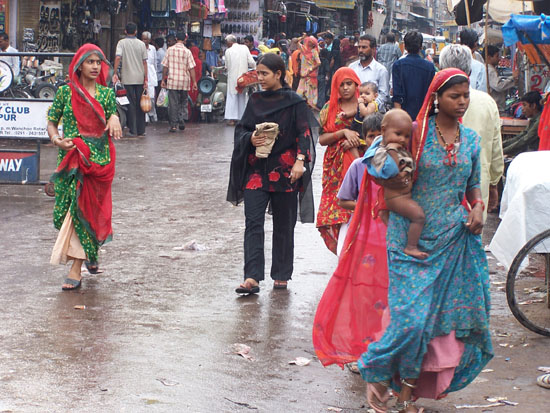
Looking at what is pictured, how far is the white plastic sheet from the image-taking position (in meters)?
5.75

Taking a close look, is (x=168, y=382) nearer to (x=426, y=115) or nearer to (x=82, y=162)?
(x=426, y=115)

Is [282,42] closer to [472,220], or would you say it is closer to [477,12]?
[477,12]

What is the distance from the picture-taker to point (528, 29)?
9.43m

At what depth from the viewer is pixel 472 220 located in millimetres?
4152

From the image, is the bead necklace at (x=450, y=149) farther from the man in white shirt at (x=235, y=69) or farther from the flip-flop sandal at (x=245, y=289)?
the man in white shirt at (x=235, y=69)

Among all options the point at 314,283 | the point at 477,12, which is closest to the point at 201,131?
the point at 477,12

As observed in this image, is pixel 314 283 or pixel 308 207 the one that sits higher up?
pixel 308 207

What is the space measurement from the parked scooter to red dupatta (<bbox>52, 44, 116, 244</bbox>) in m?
13.9

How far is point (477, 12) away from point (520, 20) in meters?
4.91

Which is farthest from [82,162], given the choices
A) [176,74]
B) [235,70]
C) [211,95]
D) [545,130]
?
[211,95]

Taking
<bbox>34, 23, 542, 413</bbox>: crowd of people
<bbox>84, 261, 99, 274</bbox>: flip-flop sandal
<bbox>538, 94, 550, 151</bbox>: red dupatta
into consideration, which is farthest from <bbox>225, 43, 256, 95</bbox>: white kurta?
<bbox>84, 261, 99, 274</bbox>: flip-flop sandal

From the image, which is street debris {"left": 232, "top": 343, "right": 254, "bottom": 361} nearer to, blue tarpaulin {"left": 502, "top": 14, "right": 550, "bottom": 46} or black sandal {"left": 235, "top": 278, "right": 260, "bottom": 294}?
black sandal {"left": 235, "top": 278, "right": 260, "bottom": 294}

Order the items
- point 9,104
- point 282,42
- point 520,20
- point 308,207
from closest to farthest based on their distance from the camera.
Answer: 1. point 308,207
2. point 520,20
3. point 9,104
4. point 282,42

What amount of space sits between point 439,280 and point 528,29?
5.96 m
